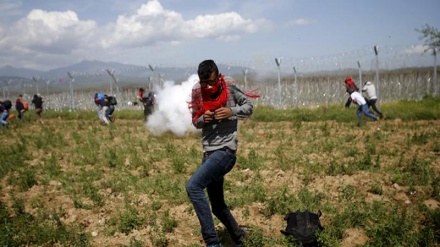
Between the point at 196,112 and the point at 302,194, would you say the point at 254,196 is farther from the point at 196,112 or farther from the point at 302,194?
the point at 196,112

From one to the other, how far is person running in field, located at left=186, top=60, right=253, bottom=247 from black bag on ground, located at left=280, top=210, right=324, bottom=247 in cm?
76

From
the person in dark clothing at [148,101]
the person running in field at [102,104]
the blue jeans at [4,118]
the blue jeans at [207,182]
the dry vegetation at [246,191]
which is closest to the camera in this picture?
the blue jeans at [207,182]

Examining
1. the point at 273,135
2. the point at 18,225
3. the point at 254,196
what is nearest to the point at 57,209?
the point at 18,225

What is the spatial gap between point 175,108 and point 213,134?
24.9 feet

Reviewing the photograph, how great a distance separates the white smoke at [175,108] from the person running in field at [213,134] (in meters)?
7.16

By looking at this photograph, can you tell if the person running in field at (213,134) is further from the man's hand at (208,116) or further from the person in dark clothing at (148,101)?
the person in dark clothing at (148,101)

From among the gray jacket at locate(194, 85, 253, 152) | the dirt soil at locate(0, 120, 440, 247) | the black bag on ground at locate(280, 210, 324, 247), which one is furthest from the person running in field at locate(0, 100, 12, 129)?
the black bag on ground at locate(280, 210, 324, 247)

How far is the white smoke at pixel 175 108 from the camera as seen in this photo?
11.3m

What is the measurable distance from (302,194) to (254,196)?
0.74m

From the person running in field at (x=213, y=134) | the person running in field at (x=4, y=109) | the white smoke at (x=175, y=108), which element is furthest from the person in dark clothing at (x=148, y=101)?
the person running in field at (x=213, y=134)

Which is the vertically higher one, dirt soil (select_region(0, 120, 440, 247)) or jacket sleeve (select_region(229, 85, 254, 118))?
jacket sleeve (select_region(229, 85, 254, 118))

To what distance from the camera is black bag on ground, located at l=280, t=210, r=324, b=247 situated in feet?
13.4

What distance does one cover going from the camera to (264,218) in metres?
5.15

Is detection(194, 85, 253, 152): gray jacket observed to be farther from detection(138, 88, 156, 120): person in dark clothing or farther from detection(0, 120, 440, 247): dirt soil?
detection(138, 88, 156, 120): person in dark clothing
